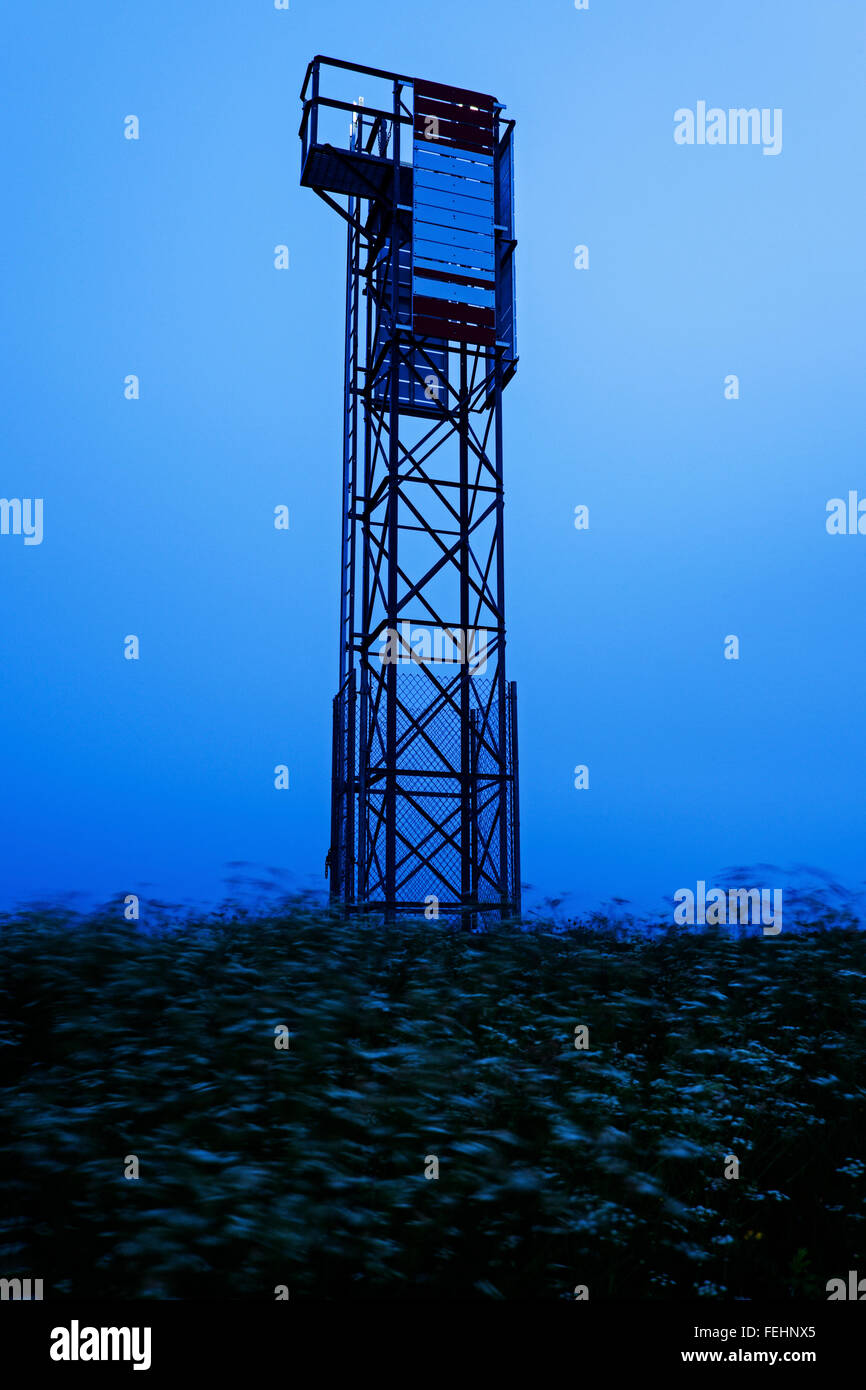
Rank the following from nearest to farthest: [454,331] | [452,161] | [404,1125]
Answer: [404,1125] → [454,331] → [452,161]

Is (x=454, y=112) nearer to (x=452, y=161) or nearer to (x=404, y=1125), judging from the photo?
(x=452, y=161)

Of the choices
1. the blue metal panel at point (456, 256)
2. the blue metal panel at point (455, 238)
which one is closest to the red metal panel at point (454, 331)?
the blue metal panel at point (456, 256)

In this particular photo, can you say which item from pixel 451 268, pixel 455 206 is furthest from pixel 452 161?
pixel 451 268

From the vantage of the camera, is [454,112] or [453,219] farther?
[454,112]

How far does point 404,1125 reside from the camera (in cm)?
518

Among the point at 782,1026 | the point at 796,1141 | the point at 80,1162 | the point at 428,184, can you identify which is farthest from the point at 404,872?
the point at 428,184

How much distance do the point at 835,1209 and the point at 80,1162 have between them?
4072 millimetres

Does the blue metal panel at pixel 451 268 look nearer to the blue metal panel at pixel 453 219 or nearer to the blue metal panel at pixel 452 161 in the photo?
the blue metal panel at pixel 453 219

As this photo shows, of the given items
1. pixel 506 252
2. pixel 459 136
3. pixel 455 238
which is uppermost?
pixel 459 136

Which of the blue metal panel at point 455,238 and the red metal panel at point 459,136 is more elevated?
the red metal panel at point 459,136

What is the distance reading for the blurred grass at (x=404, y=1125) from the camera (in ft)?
13.6

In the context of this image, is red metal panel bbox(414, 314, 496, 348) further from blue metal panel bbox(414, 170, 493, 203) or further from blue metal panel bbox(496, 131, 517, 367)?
blue metal panel bbox(414, 170, 493, 203)
